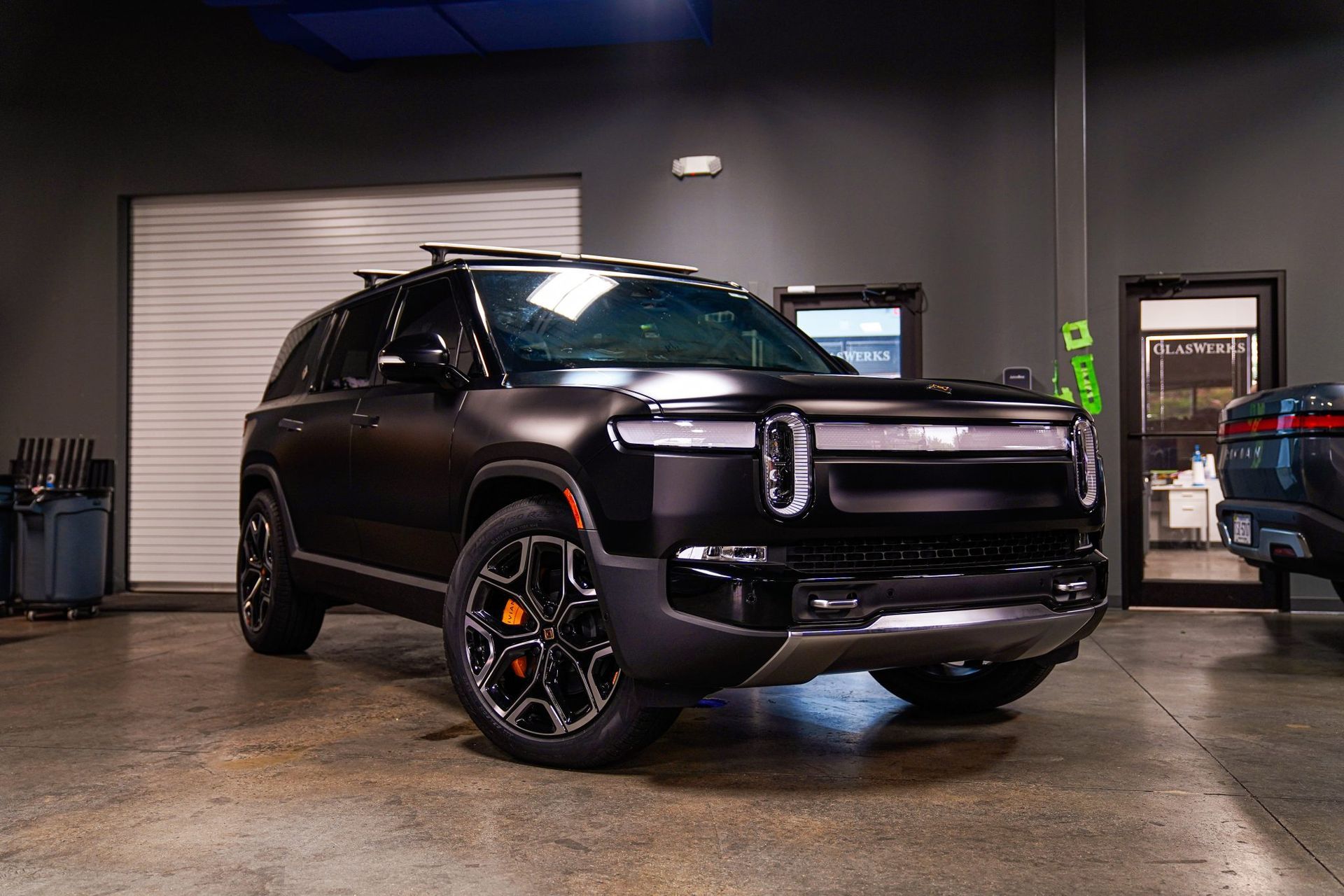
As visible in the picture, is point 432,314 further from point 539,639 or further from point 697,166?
point 697,166

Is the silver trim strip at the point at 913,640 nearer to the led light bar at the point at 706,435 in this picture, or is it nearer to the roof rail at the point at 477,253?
the led light bar at the point at 706,435

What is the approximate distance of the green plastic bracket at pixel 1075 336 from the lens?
28.6 ft

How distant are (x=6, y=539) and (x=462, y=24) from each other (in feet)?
16.8

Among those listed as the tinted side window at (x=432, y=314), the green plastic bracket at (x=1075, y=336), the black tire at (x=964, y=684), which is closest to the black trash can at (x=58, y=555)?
the tinted side window at (x=432, y=314)

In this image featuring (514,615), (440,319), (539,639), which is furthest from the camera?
(440,319)

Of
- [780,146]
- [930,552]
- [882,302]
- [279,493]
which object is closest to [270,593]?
[279,493]

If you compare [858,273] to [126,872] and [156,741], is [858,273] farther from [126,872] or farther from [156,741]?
[126,872]

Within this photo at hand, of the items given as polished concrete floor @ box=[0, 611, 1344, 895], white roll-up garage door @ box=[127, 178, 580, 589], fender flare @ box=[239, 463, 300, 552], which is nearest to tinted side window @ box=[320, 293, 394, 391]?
fender flare @ box=[239, 463, 300, 552]

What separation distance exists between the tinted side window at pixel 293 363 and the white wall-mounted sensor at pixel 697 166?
4103 mm

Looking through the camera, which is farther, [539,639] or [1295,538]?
[1295,538]

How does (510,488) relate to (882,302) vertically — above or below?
below

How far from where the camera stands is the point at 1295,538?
540 centimetres

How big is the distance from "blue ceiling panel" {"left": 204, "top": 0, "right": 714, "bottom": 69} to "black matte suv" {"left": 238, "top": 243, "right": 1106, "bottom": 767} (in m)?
4.49

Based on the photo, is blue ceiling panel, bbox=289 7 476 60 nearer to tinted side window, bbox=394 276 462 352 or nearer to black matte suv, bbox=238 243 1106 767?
tinted side window, bbox=394 276 462 352
